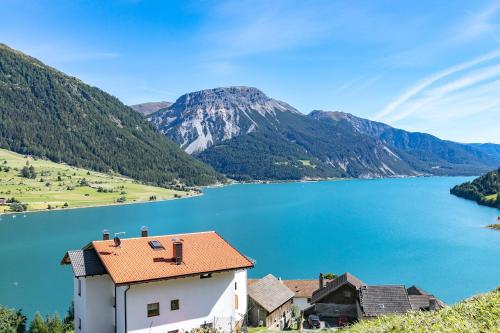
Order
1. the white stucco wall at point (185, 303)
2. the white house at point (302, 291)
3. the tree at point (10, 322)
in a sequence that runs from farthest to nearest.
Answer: the white house at point (302, 291) → the tree at point (10, 322) → the white stucco wall at point (185, 303)

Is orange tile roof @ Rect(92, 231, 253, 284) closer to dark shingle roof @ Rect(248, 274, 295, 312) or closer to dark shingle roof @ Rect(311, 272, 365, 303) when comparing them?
dark shingle roof @ Rect(248, 274, 295, 312)

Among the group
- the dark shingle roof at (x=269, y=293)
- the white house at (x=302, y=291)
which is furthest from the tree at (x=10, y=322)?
the white house at (x=302, y=291)

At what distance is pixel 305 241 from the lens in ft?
325

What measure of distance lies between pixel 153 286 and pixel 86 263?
4624 millimetres

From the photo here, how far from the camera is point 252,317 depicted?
36781mm

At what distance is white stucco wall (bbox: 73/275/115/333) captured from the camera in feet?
87.8

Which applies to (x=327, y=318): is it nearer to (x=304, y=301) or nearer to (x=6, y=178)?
(x=304, y=301)

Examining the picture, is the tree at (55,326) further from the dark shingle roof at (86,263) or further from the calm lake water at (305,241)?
the calm lake water at (305,241)

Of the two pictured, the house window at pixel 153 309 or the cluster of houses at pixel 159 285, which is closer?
the cluster of houses at pixel 159 285

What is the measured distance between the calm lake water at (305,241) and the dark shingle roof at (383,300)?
2143cm

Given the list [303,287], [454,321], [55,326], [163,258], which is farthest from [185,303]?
[303,287]

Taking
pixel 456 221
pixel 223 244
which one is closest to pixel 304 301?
pixel 223 244

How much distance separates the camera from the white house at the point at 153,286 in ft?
84.4

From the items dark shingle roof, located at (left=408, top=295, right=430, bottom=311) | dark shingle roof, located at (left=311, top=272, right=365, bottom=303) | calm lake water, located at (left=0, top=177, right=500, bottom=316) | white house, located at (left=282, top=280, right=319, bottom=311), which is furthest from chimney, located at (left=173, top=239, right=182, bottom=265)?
calm lake water, located at (left=0, top=177, right=500, bottom=316)
